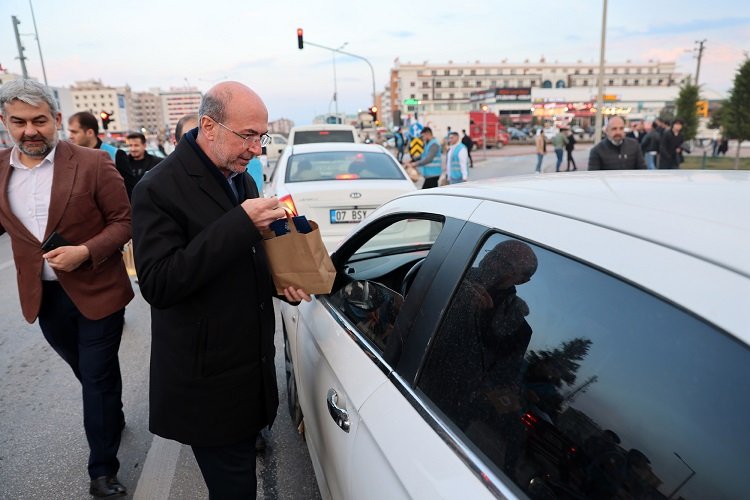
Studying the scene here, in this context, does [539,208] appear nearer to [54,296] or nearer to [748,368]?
[748,368]

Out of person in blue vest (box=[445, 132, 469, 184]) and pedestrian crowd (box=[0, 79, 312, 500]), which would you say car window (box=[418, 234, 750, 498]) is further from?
person in blue vest (box=[445, 132, 469, 184])

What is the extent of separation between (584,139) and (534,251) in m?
57.1

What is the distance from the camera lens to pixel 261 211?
169 cm

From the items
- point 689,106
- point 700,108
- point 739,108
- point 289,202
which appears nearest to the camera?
point 289,202

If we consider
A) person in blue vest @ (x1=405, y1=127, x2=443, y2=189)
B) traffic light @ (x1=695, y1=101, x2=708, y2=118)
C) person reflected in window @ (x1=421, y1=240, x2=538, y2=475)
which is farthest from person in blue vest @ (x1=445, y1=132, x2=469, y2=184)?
traffic light @ (x1=695, y1=101, x2=708, y2=118)

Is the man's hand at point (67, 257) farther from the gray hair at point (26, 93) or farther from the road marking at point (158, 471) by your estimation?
the road marking at point (158, 471)

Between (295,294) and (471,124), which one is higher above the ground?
(295,294)

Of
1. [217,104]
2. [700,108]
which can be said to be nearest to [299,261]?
[217,104]

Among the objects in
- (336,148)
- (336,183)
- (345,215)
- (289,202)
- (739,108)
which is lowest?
(345,215)

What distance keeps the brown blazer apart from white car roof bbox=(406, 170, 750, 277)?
1.86 metres

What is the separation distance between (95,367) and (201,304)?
A: 4.16ft

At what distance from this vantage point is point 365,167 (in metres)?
6.54

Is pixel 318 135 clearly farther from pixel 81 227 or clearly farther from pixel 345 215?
pixel 81 227

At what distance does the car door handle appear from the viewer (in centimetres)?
167
